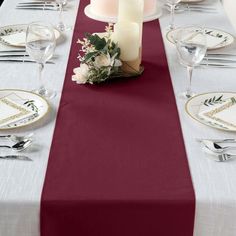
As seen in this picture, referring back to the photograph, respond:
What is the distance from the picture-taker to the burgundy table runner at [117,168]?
3.74 feet

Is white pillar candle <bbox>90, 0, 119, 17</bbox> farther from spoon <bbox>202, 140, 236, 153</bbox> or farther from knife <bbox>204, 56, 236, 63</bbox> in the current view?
spoon <bbox>202, 140, 236, 153</bbox>

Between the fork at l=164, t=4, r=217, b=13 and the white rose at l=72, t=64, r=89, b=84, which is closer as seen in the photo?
the white rose at l=72, t=64, r=89, b=84

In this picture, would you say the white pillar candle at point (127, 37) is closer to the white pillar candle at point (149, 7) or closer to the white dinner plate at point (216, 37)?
the white dinner plate at point (216, 37)

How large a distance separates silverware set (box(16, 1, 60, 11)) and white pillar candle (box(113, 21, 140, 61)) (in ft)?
2.32

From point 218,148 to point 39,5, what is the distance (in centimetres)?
125

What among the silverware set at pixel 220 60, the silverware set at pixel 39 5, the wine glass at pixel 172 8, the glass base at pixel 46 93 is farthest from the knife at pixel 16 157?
the silverware set at pixel 39 5

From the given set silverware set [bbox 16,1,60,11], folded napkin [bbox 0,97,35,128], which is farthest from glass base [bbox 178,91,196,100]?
silverware set [bbox 16,1,60,11]

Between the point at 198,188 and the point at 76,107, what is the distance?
1.49 ft

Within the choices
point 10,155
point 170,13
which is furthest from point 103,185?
point 170,13

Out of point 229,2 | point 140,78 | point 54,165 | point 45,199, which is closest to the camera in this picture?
point 45,199

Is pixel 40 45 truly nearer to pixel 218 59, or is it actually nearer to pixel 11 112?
pixel 11 112

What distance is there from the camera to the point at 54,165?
124 cm

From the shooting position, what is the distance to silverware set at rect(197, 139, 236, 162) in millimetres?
1277

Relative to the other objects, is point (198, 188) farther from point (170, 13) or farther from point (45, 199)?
point (170, 13)
